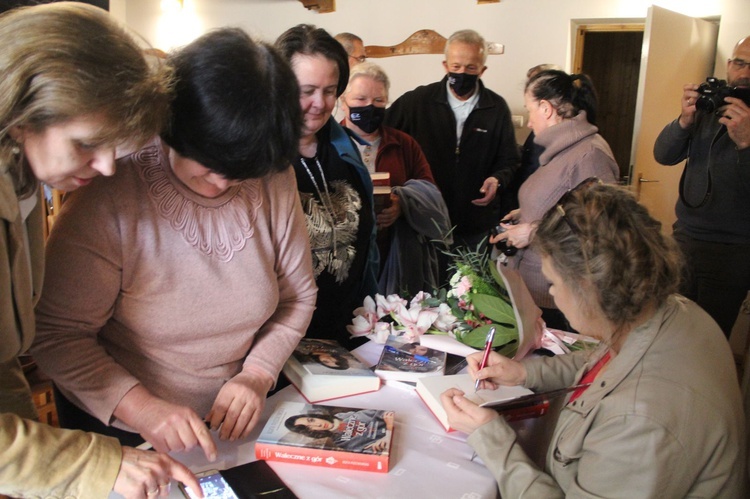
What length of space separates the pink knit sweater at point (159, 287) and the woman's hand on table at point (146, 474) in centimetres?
22

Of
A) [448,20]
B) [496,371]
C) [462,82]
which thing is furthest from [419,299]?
[448,20]

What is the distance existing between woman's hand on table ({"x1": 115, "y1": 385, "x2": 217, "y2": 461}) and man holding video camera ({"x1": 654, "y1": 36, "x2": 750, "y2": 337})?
215 cm

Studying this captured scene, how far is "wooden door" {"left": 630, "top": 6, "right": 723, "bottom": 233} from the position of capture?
3.88 meters

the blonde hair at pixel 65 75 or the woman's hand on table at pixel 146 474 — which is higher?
the blonde hair at pixel 65 75

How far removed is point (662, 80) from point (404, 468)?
151 inches

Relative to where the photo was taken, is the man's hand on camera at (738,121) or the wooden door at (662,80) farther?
the wooden door at (662,80)

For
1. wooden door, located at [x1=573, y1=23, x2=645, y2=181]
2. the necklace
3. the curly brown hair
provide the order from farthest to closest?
wooden door, located at [x1=573, y1=23, x2=645, y2=181]
the necklace
the curly brown hair

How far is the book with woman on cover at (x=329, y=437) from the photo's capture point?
3.32 ft

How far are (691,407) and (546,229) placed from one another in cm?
37

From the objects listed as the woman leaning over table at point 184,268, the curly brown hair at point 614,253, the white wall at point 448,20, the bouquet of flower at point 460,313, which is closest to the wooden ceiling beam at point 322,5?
the white wall at point 448,20

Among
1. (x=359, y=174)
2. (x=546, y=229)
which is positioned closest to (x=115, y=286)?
(x=546, y=229)

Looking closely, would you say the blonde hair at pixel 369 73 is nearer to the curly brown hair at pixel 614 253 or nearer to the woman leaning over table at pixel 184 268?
the woman leaning over table at pixel 184 268

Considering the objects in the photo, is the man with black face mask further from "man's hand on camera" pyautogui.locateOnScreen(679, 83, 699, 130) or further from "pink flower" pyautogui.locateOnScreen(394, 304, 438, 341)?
"pink flower" pyautogui.locateOnScreen(394, 304, 438, 341)

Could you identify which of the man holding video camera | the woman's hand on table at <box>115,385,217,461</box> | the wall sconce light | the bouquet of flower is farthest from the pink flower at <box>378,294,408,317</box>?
the wall sconce light
